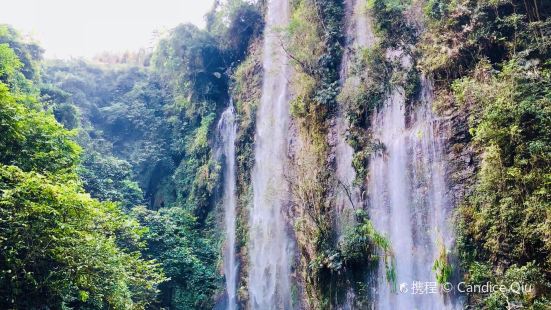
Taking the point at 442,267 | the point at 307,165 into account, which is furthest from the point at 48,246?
the point at 307,165

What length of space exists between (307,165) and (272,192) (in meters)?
1.71

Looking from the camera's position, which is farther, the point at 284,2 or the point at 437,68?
the point at 284,2

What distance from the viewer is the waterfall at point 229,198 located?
14.7 meters

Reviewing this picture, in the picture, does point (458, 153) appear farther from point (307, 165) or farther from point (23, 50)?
point (23, 50)

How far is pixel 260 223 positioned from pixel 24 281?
8.07 m

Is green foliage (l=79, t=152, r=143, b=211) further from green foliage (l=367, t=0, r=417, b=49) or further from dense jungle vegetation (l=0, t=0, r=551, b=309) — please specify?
green foliage (l=367, t=0, r=417, b=49)

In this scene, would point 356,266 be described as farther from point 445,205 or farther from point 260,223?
point 260,223

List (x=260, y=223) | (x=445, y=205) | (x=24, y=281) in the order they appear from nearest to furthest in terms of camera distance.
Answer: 1. (x=24, y=281)
2. (x=445, y=205)
3. (x=260, y=223)

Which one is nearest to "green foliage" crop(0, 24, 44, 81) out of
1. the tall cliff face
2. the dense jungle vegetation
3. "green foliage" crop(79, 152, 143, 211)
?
the dense jungle vegetation

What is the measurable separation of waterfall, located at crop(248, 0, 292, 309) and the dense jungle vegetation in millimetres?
651

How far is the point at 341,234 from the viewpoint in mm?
9648

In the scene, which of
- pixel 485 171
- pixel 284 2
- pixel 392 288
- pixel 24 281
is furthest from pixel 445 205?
pixel 284 2

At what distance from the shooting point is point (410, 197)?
8477mm

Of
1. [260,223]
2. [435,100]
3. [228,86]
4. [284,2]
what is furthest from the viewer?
[228,86]
